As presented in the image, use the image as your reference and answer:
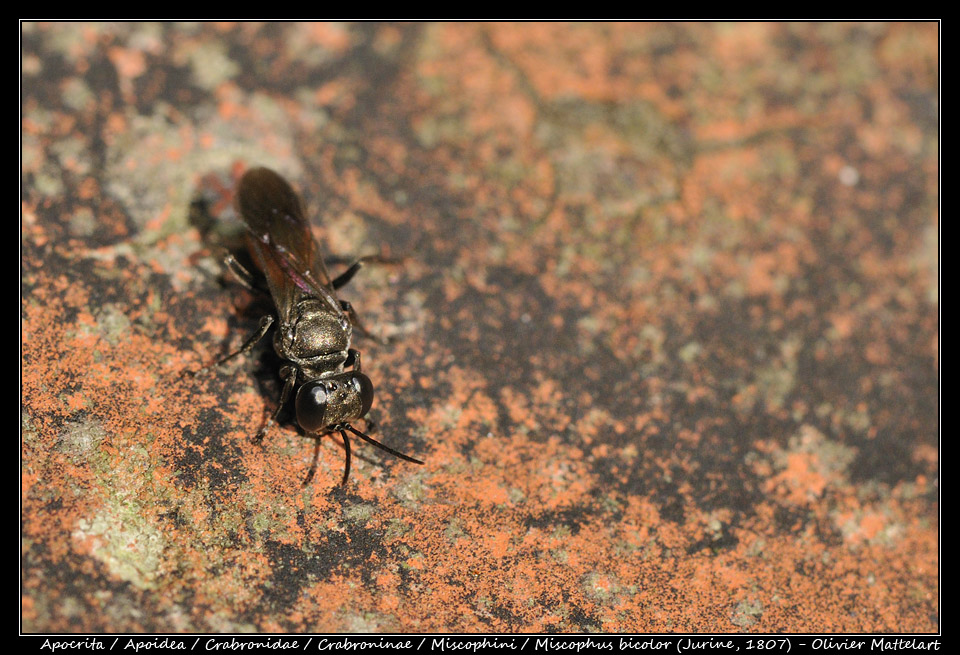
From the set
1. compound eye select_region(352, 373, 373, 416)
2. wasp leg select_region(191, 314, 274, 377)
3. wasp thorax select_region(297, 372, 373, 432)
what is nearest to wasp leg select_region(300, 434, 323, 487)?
wasp thorax select_region(297, 372, 373, 432)

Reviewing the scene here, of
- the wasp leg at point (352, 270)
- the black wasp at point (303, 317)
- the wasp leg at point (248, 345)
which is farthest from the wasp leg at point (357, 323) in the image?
the wasp leg at point (248, 345)

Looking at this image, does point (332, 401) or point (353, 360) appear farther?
point (353, 360)

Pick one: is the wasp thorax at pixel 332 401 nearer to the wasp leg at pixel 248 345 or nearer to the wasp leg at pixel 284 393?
the wasp leg at pixel 284 393

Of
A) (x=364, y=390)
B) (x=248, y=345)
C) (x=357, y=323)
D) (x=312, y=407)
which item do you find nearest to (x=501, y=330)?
(x=357, y=323)

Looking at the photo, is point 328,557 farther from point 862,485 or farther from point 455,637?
point 862,485

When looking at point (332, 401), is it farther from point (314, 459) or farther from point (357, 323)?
point (357, 323)

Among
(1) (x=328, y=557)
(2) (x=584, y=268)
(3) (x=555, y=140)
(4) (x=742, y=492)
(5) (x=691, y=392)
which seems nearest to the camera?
(1) (x=328, y=557)

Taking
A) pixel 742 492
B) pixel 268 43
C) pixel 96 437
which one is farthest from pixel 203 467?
pixel 268 43

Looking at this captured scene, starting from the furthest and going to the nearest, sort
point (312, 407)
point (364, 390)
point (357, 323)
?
point (357, 323) < point (364, 390) < point (312, 407)
